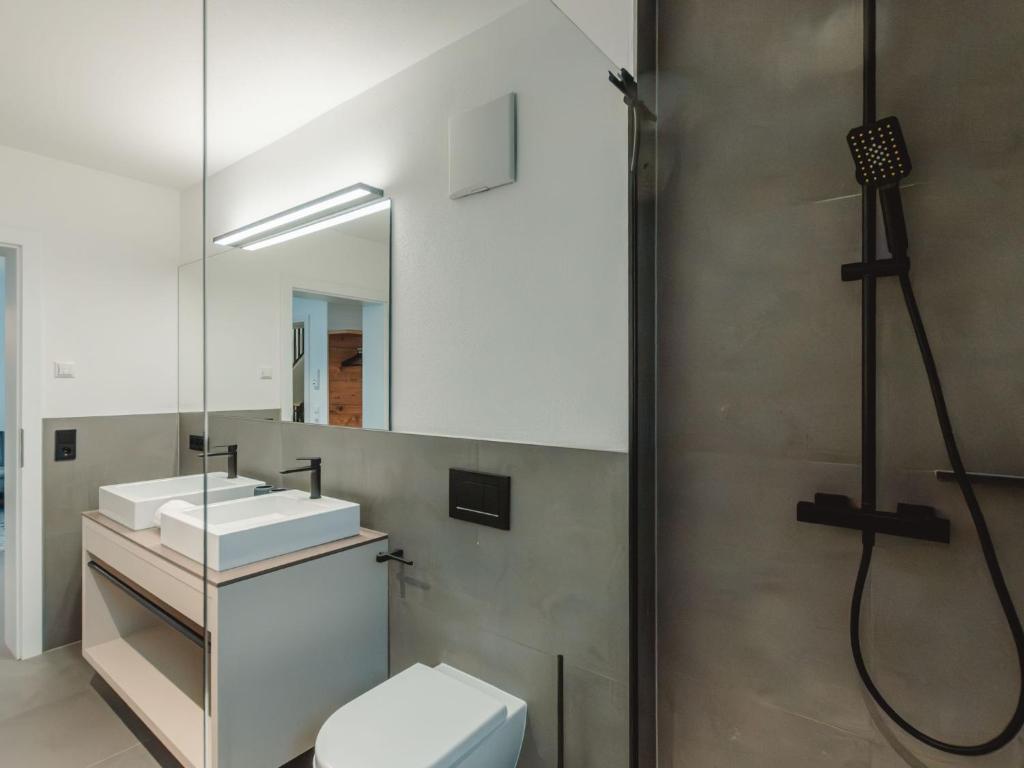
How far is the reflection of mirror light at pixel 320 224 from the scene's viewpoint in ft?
3.10

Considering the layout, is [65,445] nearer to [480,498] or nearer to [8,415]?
[8,415]

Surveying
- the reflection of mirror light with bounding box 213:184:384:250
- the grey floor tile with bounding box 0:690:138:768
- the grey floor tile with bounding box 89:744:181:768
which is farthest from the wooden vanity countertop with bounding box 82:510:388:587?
the reflection of mirror light with bounding box 213:184:384:250

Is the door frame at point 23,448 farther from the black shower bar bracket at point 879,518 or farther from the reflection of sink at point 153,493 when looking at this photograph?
the black shower bar bracket at point 879,518

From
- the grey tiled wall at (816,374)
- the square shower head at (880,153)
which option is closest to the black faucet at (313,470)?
the grey tiled wall at (816,374)

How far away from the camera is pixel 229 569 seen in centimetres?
101

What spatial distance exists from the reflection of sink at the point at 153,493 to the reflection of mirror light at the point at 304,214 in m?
0.54

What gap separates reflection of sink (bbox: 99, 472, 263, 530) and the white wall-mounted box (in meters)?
0.82

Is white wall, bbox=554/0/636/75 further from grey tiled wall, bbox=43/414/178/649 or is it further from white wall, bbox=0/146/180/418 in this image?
grey tiled wall, bbox=43/414/178/649

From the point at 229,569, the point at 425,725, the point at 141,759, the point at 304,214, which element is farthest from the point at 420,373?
the point at 141,759

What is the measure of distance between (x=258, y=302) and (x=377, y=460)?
44 cm

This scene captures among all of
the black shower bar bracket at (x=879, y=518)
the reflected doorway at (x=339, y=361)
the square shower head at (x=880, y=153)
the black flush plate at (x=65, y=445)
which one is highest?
the square shower head at (x=880, y=153)

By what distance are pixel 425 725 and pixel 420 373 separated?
77cm

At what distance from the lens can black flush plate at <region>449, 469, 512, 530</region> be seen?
0.95m

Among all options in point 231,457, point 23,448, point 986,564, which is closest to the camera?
point 986,564
